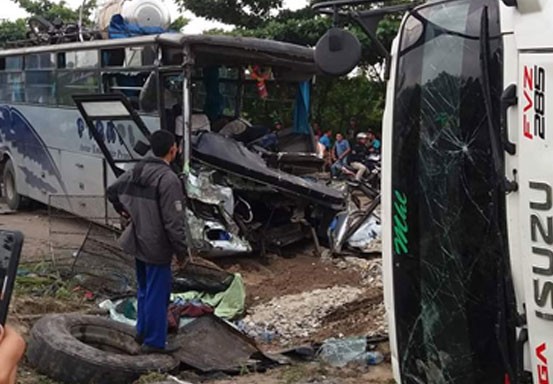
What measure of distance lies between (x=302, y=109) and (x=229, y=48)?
96.0 inches

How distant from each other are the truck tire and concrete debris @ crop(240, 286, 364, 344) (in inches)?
314

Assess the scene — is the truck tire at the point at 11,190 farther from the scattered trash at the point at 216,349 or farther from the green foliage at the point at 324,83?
the scattered trash at the point at 216,349

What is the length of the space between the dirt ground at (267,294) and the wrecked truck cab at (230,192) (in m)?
0.35

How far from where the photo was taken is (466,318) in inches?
130

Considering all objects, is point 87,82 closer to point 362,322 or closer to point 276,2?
point 362,322

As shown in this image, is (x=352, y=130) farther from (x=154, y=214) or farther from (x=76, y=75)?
(x=154, y=214)

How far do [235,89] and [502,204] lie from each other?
30.2ft

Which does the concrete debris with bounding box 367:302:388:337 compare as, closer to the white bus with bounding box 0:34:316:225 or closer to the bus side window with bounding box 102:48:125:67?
the white bus with bounding box 0:34:316:225

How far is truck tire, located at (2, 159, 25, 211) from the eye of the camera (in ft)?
49.9

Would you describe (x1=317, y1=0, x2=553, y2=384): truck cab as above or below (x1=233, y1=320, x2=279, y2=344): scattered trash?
above

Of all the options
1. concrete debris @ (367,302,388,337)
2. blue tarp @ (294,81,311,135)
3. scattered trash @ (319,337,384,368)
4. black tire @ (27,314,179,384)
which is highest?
blue tarp @ (294,81,311,135)

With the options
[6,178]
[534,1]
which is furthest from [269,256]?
[534,1]

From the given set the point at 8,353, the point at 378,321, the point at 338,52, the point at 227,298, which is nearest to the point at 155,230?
the point at 227,298

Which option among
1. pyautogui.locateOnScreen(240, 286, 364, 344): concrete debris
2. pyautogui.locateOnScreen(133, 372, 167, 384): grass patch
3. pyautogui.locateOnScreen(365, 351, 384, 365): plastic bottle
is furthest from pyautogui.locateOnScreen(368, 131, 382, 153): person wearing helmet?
pyautogui.locateOnScreen(133, 372, 167, 384): grass patch
